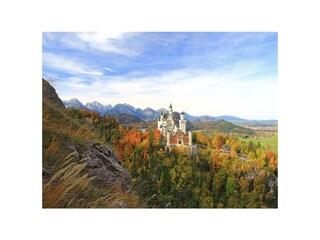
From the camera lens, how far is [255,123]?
4754 mm

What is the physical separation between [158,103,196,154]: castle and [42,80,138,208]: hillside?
872 mm

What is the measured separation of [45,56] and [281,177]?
446 cm

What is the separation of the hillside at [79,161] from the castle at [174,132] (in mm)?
872

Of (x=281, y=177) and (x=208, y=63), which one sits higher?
(x=208, y=63)

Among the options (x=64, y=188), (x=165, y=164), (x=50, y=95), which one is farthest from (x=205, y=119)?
(x=50, y=95)

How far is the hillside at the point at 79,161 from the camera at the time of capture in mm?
3531

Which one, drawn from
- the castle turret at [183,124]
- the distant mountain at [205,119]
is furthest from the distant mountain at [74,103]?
the distant mountain at [205,119]

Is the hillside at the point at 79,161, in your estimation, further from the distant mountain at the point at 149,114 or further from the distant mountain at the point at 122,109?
the distant mountain at the point at 149,114

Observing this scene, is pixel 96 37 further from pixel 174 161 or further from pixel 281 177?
pixel 281 177

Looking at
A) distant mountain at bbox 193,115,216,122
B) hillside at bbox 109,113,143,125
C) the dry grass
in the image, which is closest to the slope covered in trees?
hillside at bbox 109,113,143,125

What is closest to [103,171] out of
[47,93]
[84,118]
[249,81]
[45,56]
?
[84,118]

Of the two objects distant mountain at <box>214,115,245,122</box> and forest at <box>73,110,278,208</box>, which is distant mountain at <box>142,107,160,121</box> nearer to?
forest at <box>73,110,278,208</box>

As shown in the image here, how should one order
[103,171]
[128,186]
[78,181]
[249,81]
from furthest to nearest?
[249,81], [128,186], [103,171], [78,181]

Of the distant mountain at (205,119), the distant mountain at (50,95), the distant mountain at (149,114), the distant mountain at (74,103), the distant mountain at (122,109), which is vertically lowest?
the distant mountain at (205,119)
